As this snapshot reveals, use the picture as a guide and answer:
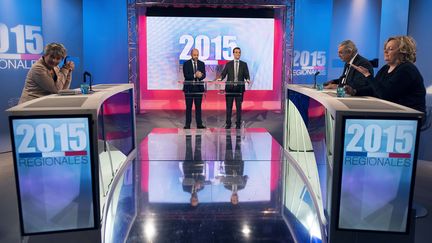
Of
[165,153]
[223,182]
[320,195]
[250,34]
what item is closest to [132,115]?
[165,153]

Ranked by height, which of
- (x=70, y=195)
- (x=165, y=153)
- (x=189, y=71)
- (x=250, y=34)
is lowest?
(x=165, y=153)

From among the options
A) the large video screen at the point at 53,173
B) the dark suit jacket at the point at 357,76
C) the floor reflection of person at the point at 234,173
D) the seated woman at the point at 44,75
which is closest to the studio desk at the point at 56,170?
the large video screen at the point at 53,173

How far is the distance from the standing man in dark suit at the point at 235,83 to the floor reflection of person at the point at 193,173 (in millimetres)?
1432

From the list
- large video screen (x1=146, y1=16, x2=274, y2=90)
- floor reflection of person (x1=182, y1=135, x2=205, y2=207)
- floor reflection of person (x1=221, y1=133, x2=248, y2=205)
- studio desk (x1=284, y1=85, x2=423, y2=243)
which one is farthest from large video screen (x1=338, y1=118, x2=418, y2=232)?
large video screen (x1=146, y1=16, x2=274, y2=90)

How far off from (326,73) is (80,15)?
18.4ft

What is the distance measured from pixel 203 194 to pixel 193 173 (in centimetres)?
75

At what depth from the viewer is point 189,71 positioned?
285 inches

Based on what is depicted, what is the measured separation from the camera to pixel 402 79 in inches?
110

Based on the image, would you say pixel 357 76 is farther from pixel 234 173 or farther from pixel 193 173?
pixel 193 173

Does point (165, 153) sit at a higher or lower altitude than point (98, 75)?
lower

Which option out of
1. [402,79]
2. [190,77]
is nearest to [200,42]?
[190,77]

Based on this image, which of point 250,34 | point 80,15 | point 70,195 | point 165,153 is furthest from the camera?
point 250,34

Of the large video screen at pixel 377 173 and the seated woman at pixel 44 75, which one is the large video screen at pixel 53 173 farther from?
the large video screen at pixel 377 173

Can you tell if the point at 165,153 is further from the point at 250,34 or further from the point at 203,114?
the point at 250,34
